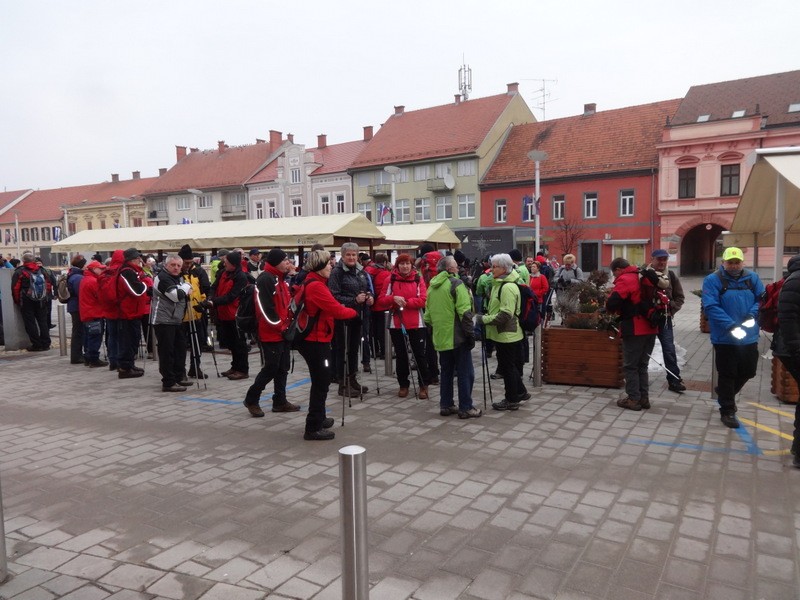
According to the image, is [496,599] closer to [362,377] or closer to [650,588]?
[650,588]

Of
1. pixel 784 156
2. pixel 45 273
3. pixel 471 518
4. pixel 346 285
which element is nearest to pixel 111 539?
pixel 471 518

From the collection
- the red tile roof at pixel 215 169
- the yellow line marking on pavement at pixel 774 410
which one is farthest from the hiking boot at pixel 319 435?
the red tile roof at pixel 215 169

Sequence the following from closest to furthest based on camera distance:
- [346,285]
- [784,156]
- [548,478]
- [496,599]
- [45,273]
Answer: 1. [496,599]
2. [548,478]
3. [784,156]
4. [346,285]
5. [45,273]

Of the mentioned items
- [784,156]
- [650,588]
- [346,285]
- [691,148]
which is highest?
[691,148]

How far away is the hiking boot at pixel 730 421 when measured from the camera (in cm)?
634

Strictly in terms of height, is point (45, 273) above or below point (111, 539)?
above

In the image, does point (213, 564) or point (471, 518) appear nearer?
Answer: point (213, 564)

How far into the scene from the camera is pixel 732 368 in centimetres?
636

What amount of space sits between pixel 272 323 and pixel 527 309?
10.5ft

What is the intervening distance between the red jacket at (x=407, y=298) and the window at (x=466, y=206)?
125 ft

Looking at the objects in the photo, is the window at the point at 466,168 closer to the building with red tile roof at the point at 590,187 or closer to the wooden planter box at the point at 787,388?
the building with red tile roof at the point at 590,187

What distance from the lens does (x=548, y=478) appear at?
5.06 metres

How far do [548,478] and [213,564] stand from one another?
8.99 feet

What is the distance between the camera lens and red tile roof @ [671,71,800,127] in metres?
34.6
